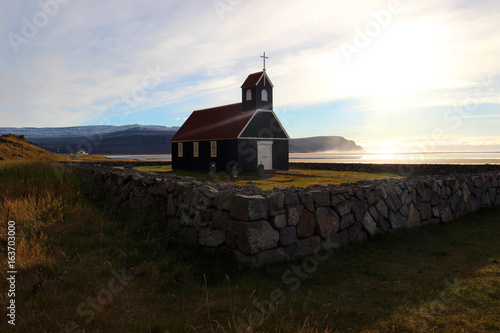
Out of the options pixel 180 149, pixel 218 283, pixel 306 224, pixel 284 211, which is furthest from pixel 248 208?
pixel 180 149

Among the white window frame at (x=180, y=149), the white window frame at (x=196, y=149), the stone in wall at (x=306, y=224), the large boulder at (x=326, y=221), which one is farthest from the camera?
the white window frame at (x=180, y=149)

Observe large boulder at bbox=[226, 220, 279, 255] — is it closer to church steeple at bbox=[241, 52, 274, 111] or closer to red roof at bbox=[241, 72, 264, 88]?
church steeple at bbox=[241, 52, 274, 111]

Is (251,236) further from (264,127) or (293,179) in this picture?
(264,127)

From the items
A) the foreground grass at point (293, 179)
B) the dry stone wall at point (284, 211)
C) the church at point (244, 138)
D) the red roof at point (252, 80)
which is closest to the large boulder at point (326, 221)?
the dry stone wall at point (284, 211)

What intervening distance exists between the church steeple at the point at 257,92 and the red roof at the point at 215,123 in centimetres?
82

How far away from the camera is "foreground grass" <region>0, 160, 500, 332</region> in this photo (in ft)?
13.4

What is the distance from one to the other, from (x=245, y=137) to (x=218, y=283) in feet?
66.7

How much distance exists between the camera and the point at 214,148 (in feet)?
87.7

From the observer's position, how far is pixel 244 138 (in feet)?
82.0

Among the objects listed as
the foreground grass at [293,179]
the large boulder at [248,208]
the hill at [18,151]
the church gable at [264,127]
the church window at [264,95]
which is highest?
the church window at [264,95]

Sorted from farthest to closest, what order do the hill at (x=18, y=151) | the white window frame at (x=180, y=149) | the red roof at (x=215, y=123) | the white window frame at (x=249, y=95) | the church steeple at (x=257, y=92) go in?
the white window frame at (x=180, y=149) < the hill at (x=18, y=151) < the white window frame at (x=249, y=95) < the church steeple at (x=257, y=92) < the red roof at (x=215, y=123)

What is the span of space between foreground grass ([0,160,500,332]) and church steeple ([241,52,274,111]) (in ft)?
64.7

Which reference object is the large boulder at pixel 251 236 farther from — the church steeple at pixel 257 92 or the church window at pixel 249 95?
the church window at pixel 249 95

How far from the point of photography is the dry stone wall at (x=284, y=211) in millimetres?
5836
